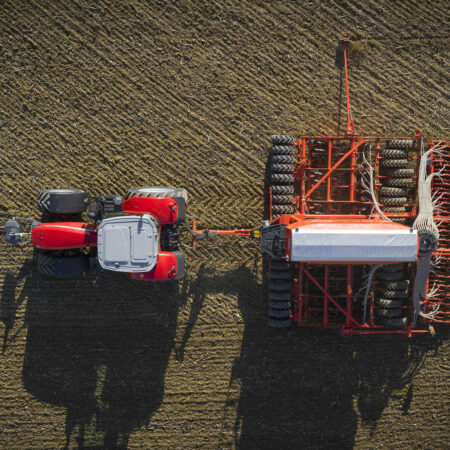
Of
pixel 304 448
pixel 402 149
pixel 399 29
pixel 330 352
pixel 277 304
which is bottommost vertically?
pixel 304 448

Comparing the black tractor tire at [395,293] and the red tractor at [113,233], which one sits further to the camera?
the black tractor tire at [395,293]

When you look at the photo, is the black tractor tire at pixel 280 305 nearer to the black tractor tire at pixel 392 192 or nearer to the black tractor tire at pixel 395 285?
the black tractor tire at pixel 395 285

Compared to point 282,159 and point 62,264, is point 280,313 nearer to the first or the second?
point 282,159

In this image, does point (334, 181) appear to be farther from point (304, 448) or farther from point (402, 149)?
point (304, 448)

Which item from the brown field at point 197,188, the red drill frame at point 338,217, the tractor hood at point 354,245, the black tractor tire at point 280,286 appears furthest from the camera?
the brown field at point 197,188

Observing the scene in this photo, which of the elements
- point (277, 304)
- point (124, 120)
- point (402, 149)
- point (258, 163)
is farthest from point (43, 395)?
point (402, 149)

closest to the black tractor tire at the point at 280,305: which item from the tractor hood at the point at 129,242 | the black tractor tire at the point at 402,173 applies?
the tractor hood at the point at 129,242

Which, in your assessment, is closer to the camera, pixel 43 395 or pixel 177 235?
pixel 177 235
